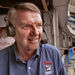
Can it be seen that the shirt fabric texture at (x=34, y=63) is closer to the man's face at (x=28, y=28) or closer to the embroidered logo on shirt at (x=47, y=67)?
the embroidered logo on shirt at (x=47, y=67)

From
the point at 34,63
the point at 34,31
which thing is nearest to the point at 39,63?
the point at 34,63

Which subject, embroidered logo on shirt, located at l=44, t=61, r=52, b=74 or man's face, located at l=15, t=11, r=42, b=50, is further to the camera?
embroidered logo on shirt, located at l=44, t=61, r=52, b=74

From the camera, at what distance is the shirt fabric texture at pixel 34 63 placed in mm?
792

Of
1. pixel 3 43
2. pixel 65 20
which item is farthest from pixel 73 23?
pixel 3 43

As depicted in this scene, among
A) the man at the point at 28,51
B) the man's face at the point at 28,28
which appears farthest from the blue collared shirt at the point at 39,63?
the man's face at the point at 28,28

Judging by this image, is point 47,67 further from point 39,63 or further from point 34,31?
point 34,31

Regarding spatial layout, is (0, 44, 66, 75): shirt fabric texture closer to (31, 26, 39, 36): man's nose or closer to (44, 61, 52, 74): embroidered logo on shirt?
(44, 61, 52, 74): embroidered logo on shirt

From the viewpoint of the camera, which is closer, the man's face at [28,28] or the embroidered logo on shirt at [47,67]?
the man's face at [28,28]

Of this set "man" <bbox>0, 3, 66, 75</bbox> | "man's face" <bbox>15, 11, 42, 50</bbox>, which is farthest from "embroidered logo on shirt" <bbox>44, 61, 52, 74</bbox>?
"man's face" <bbox>15, 11, 42, 50</bbox>

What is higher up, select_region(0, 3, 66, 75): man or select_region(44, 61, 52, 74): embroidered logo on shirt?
select_region(0, 3, 66, 75): man

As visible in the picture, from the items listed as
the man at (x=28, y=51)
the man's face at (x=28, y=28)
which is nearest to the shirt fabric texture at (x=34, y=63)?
the man at (x=28, y=51)

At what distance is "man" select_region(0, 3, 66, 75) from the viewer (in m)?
0.72

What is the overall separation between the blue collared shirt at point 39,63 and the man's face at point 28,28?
143 mm

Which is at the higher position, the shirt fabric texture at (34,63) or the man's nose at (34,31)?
the man's nose at (34,31)
